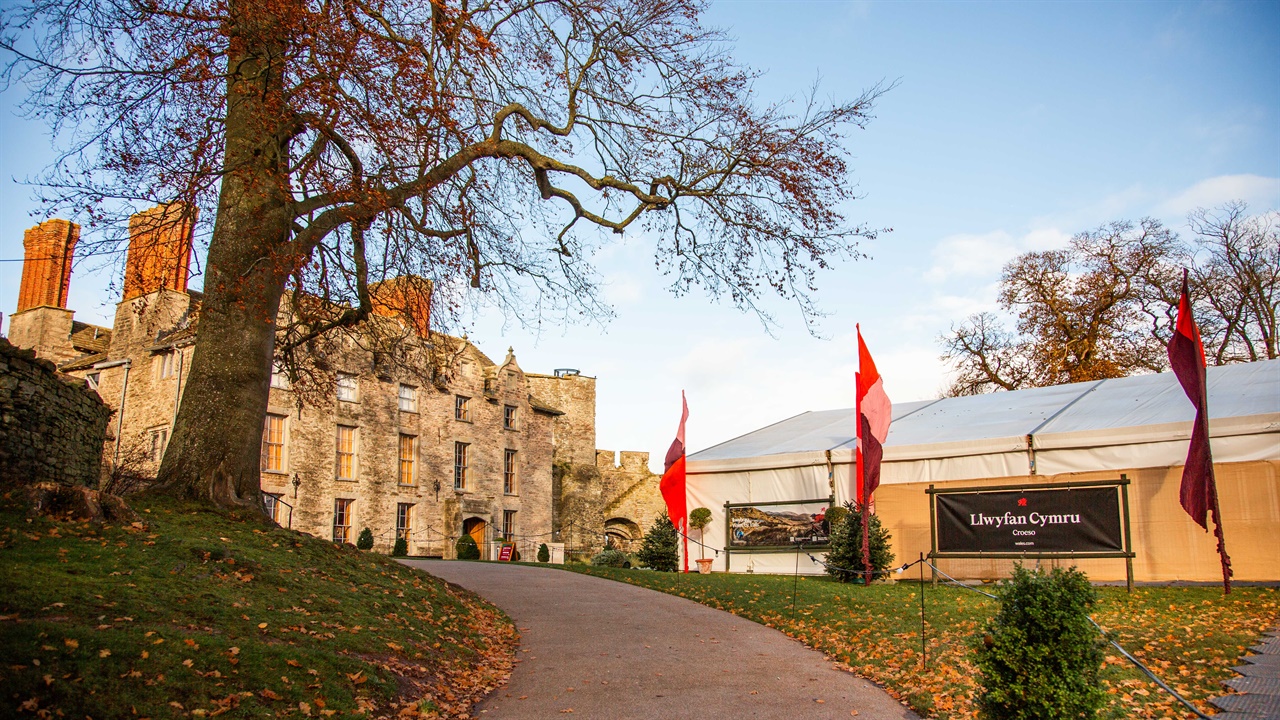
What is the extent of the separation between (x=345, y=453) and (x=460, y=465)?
16.3 feet

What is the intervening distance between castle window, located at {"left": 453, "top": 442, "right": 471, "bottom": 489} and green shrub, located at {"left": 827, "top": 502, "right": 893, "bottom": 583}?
18.7 meters

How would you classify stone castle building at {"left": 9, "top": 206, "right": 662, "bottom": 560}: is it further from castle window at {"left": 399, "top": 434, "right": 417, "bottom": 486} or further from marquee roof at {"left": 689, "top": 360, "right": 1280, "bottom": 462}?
marquee roof at {"left": 689, "top": 360, "right": 1280, "bottom": 462}

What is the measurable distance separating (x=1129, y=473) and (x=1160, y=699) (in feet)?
27.5

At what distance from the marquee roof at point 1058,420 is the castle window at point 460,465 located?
13.6m

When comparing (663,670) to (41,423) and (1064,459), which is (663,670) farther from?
(1064,459)

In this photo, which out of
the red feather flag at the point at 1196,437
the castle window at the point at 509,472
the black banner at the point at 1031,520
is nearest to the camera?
the red feather flag at the point at 1196,437

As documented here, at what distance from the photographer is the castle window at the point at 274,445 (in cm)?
2614

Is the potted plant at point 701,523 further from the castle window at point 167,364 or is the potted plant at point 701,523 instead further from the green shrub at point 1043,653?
the castle window at point 167,364

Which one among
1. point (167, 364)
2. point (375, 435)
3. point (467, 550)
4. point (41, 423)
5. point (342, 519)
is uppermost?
point (167, 364)

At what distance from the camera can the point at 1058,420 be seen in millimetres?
16578

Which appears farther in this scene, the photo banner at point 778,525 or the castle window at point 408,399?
the castle window at point 408,399

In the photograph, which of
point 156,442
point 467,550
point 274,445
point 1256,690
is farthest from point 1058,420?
point 156,442

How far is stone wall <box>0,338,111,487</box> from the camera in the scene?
9938 mm

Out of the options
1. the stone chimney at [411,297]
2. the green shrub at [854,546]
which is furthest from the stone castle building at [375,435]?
the green shrub at [854,546]
